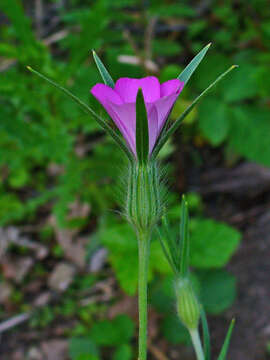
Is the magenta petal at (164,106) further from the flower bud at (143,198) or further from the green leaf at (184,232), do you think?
the green leaf at (184,232)

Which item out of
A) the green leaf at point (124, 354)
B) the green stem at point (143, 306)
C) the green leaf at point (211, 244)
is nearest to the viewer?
the green stem at point (143, 306)

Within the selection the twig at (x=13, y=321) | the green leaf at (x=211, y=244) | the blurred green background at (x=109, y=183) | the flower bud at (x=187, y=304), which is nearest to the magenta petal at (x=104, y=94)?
the flower bud at (x=187, y=304)

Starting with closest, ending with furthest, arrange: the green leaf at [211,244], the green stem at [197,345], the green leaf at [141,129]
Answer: the green leaf at [141,129] < the green stem at [197,345] < the green leaf at [211,244]

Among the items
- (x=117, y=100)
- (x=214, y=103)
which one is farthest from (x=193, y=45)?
(x=117, y=100)

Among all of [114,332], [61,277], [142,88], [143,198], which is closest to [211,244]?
[114,332]

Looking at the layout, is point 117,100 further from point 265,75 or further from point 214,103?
point 214,103

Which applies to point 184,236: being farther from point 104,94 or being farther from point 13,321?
point 13,321
